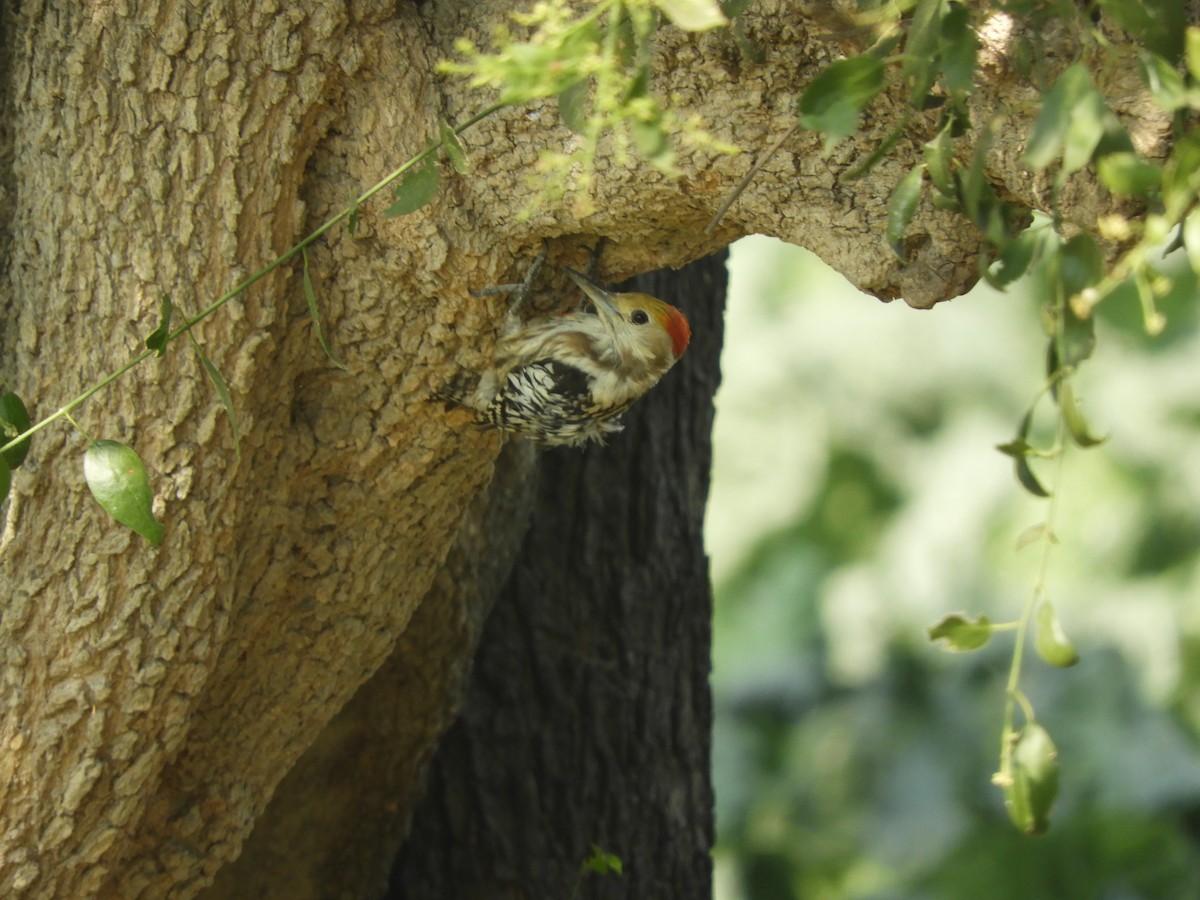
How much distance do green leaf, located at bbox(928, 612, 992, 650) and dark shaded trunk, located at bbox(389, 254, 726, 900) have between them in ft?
6.43

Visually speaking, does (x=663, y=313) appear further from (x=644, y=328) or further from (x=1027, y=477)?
(x=1027, y=477)

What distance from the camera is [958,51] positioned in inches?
48.9

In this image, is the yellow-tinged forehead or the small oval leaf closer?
the small oval leaf

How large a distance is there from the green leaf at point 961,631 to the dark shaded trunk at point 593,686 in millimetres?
1958

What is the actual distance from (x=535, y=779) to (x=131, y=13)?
197cm

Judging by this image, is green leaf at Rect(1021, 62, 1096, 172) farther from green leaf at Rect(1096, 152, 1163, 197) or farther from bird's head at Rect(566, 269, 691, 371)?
bird's head at Rect(566, 269, 691, 371)

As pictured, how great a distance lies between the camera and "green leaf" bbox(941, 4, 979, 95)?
123 cm

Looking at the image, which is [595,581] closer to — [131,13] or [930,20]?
[131,13]

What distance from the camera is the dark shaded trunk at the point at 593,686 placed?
3262 mm

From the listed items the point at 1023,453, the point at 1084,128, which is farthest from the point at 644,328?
the point at 1084,128

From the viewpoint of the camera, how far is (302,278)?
6.91 ft

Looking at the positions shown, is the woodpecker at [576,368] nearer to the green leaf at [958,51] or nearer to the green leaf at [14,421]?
the green leaf at [14,421]

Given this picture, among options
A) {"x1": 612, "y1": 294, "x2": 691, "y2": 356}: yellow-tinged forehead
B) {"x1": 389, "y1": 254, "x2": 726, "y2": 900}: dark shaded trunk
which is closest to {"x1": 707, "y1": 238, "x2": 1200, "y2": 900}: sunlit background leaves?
{"x1": 389, "y1": 254, "x2": 726, "y2": 900}: dark shaded trunk

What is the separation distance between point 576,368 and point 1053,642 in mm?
1326
